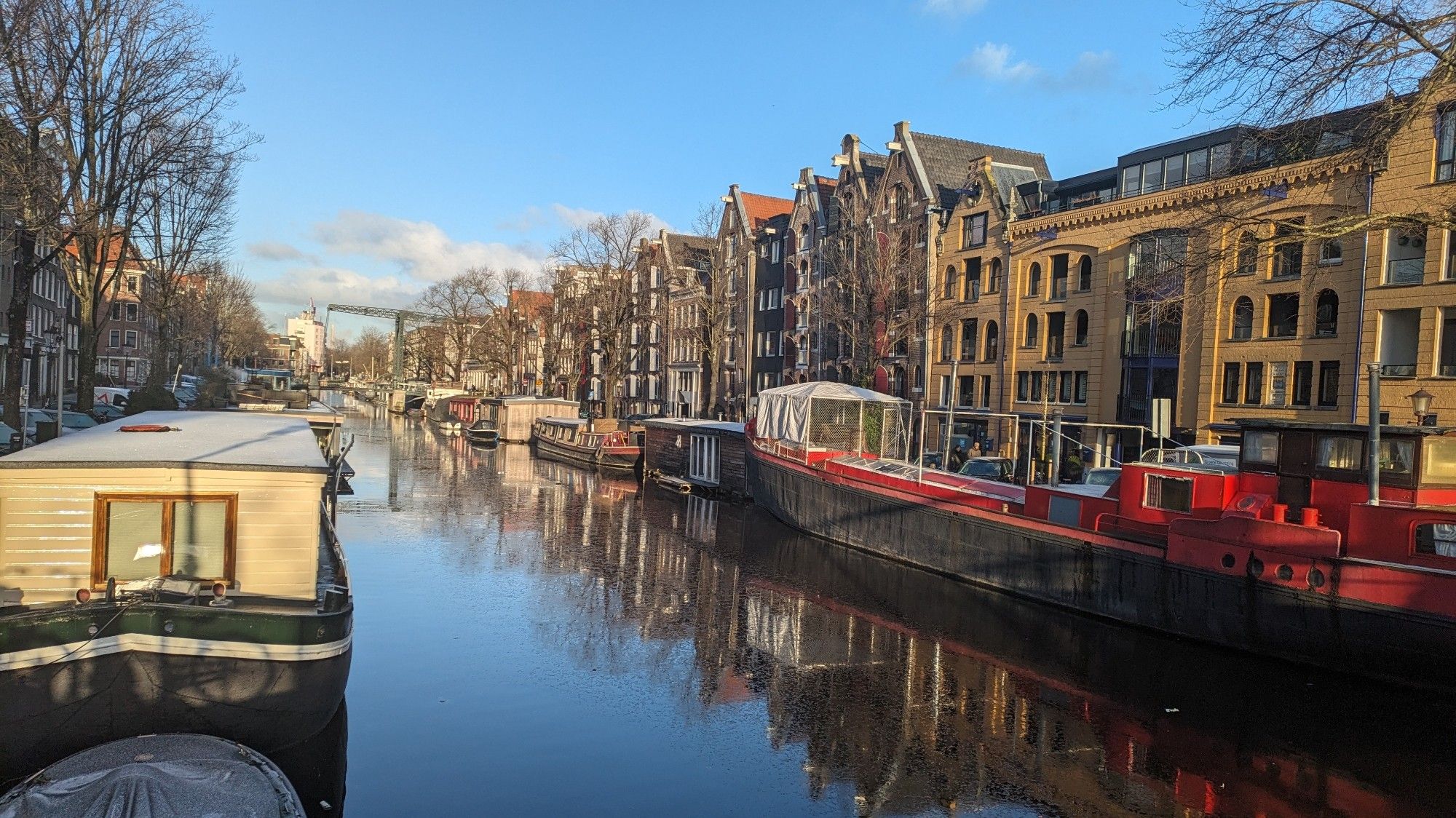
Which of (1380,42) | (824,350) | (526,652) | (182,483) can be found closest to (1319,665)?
(1380,42)

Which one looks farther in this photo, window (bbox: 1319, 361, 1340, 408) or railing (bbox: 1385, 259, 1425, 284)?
window (bbox: 1319, 361, 1340, 408)

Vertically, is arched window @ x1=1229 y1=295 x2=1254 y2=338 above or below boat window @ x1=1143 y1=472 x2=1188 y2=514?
above

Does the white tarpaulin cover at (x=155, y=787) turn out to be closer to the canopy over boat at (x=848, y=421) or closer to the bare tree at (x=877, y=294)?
the canopy over boat at (x=848, y=421)

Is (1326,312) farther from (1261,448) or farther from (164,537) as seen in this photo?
(164,537)

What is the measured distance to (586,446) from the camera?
55.9m

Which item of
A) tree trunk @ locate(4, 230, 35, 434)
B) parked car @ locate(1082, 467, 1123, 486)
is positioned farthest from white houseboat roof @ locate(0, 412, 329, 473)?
parked car @ locate(1082, 467, 1123, 486)

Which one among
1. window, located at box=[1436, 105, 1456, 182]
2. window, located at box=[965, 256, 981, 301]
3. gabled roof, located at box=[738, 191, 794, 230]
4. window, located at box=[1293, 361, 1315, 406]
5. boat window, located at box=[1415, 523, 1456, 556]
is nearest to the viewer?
boat window, located at box=[1415, 523, 1456, 556]

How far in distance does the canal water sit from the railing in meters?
17.9

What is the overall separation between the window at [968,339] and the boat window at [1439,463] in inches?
1226

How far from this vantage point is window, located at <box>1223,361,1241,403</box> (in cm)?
3534

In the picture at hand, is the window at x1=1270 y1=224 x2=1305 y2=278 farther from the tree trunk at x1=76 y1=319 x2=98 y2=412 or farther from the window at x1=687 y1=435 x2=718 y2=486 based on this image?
the tree trunk at x1=76 y1=319 x2=98 y2=412

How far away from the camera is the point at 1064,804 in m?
11.3

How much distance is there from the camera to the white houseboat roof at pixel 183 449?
11.1 m

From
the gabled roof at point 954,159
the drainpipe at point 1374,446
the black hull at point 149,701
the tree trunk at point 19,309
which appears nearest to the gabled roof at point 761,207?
Answer: the gabled roof at point 954,159
